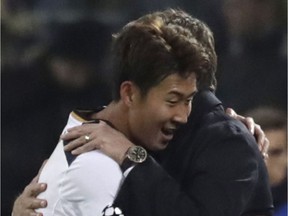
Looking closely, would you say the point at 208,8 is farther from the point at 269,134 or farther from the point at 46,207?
the point at 46,207

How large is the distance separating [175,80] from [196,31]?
0.53ft

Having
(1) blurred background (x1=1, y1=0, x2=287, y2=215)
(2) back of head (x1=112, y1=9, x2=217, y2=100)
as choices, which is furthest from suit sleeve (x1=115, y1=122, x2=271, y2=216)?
(1) blurred background (x1=1, y1=0, x2=287, y2=215)

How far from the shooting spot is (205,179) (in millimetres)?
2566

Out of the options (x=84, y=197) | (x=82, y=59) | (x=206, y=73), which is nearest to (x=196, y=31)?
(x=206, y=73)

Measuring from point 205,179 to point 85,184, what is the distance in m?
0.30

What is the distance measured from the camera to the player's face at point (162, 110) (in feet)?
8.48

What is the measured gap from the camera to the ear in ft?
Result: 8.59

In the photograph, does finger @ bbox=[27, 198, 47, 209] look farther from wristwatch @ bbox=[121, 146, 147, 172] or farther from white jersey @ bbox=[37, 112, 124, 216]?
wristwatch @ bbox=[121, 146, 147, 172]

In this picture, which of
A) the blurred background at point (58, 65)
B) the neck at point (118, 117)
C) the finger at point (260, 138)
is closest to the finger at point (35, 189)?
the neck at point (118, 117)

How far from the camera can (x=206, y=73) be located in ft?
8.66

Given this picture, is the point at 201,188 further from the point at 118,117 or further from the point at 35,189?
the point at 35,189

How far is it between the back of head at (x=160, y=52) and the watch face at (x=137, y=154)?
142 millimetres

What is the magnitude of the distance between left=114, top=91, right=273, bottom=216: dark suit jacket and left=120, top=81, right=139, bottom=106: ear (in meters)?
0.16

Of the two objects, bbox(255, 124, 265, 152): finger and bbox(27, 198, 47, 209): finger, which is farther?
bbox(255, 124, 265, 152): finger
